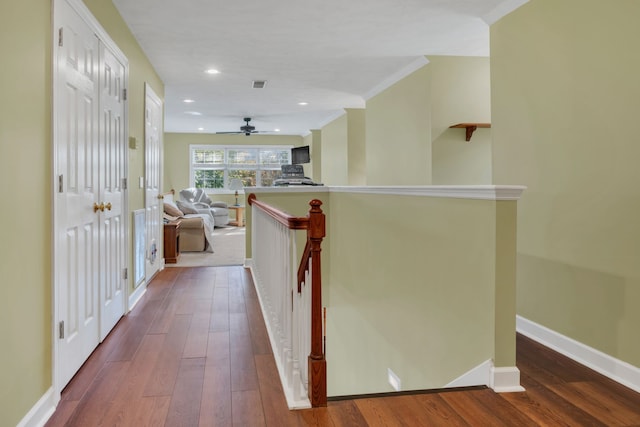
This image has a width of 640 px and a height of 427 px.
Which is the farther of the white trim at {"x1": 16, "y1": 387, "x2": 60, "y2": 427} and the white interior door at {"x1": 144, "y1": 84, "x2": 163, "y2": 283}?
the white interior door at {"x1": 144, "y1": 84, "x2": 163, "y2": 283}

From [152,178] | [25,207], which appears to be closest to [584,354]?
[25,207]

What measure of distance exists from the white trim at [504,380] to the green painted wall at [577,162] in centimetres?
66

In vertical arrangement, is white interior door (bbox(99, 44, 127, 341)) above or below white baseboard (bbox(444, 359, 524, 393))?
above

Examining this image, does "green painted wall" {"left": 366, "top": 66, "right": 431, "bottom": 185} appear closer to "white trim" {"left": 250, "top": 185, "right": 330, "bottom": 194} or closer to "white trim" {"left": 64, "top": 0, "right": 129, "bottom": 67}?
"white trim" {"left": 250, "top": 185, "right": 330, "bottom": 194}

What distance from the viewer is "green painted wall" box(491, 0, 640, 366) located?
233 cm

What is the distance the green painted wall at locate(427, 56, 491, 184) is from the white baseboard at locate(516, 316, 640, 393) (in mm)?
2155

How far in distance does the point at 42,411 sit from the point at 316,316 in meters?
1.23

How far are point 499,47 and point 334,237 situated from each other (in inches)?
107

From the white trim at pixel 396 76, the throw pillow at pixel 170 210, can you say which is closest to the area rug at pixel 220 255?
the throw pillow at pixel 170 210

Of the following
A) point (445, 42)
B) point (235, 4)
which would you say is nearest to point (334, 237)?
point (445, 42)

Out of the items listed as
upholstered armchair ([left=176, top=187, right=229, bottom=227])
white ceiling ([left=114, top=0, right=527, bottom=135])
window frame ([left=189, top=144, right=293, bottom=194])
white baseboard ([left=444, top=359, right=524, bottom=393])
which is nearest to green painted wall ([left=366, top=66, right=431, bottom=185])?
white ceiling ([left=114, top=0, right=527, bottom=135])

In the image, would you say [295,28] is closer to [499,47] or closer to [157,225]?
[499,47]

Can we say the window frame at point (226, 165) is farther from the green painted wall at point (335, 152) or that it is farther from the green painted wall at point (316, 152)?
the green painted wall at point (335, 152)

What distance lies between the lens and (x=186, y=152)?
12.1 meters
